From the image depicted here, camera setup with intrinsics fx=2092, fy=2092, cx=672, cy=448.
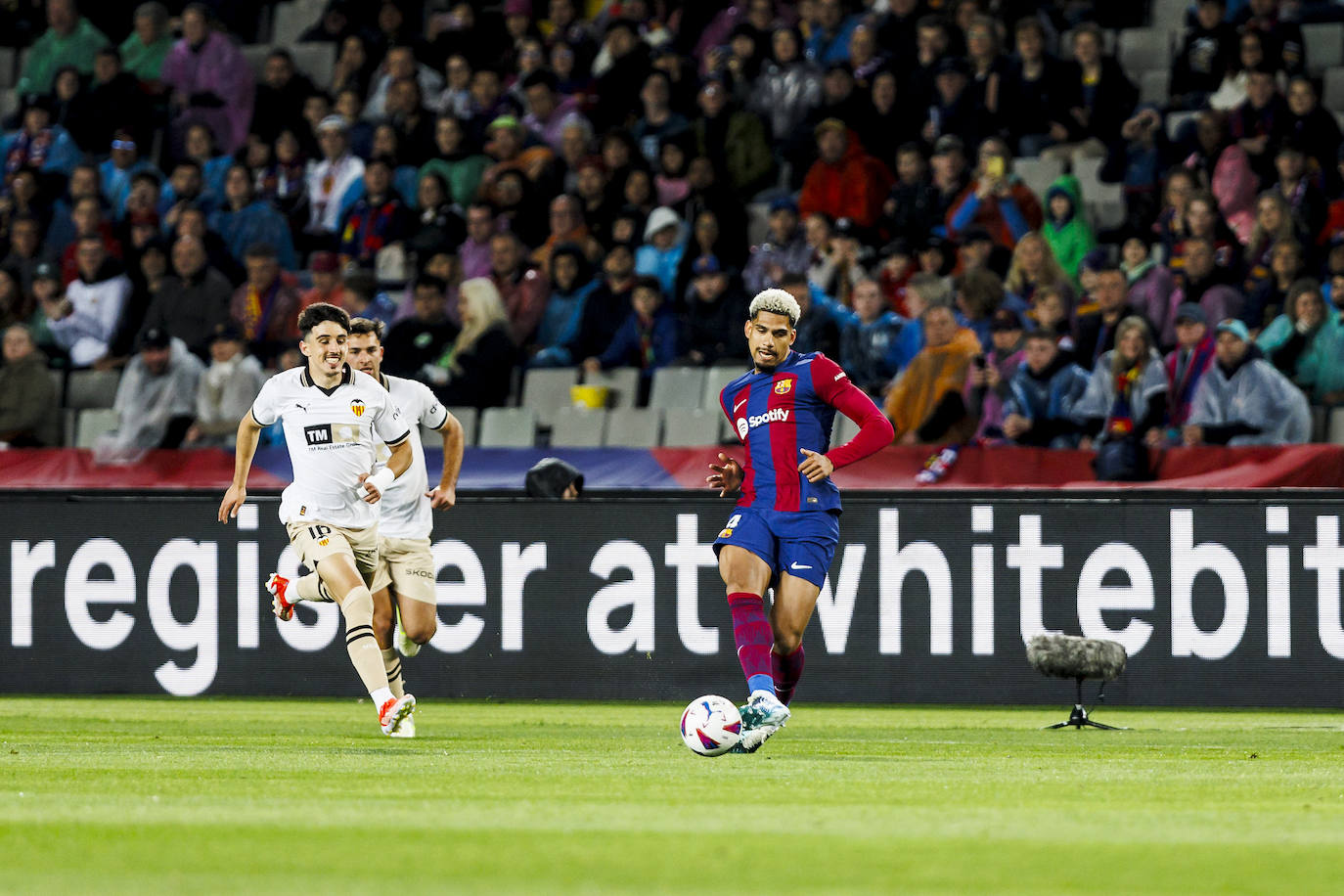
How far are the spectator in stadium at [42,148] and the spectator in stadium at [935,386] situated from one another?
33.1 ft

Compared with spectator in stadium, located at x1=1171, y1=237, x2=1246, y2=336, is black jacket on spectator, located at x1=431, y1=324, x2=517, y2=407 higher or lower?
lower

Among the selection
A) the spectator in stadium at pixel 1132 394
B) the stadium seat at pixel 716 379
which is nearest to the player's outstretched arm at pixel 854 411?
the spectator in stadium at pixel 1132 394

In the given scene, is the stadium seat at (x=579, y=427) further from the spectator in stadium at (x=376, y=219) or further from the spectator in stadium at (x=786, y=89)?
the spectator in stadium at (x=786, y=89)

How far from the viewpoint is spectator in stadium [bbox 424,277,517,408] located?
1681 cm

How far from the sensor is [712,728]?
8.54m

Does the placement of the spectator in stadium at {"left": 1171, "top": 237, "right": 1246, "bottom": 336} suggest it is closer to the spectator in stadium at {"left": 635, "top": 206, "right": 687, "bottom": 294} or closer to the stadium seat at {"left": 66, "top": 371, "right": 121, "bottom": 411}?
the spectator in stadium at {"left": 635, "top": 206, "right": 687, "bottom": 294}

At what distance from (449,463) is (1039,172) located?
25.6ft

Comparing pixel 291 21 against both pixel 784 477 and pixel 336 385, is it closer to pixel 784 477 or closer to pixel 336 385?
pixel 336 385

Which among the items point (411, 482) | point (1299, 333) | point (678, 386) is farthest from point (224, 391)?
point (1299, 333)

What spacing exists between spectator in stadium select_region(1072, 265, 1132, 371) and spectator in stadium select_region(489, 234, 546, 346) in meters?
4.72

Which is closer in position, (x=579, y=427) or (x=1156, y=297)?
(x=1156, y=297)

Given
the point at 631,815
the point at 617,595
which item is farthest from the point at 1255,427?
the point at 631,815

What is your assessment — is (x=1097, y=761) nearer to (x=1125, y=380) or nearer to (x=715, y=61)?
(x=1125, y=380)

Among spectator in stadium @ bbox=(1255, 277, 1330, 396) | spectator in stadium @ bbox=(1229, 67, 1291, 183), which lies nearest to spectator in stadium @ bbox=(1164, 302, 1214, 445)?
spectator in stadium @ bbox=(1255, 277, 1330, 396)
